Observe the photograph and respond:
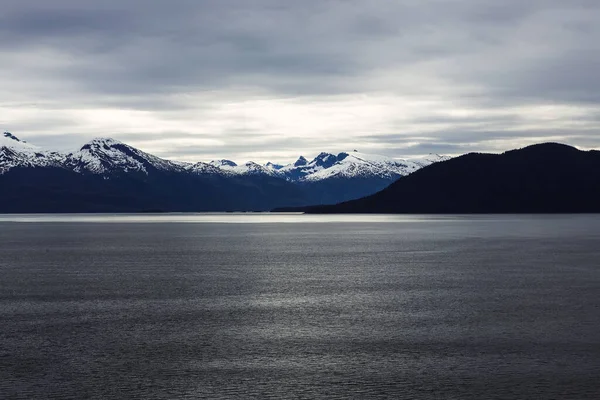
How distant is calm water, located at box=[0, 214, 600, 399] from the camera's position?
119 ft

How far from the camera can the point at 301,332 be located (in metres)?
49.8

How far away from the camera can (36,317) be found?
56.0 meters

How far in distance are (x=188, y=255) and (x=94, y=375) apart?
86728 mm

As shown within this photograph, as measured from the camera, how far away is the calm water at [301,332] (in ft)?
119

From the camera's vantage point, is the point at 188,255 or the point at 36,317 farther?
the point at 188,255

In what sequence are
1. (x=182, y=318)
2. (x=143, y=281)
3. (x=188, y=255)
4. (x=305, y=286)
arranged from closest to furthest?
(x=182, y=318)
(x=305, y=286)
(x=143, y=281)
(x=188, y=255)

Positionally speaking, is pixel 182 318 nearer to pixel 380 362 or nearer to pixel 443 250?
pixel 380 362

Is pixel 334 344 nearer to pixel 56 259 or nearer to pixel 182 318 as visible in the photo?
pixel 182 318

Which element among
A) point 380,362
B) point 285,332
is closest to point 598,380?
point 380,362

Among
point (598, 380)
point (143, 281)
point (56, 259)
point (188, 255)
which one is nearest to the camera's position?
point (598, 380)

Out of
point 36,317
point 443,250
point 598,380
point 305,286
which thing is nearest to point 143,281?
point 305,286

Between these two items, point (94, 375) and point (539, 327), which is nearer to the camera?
point (94, 375)

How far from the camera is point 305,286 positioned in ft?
251

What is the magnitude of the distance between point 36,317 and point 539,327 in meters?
36.8
